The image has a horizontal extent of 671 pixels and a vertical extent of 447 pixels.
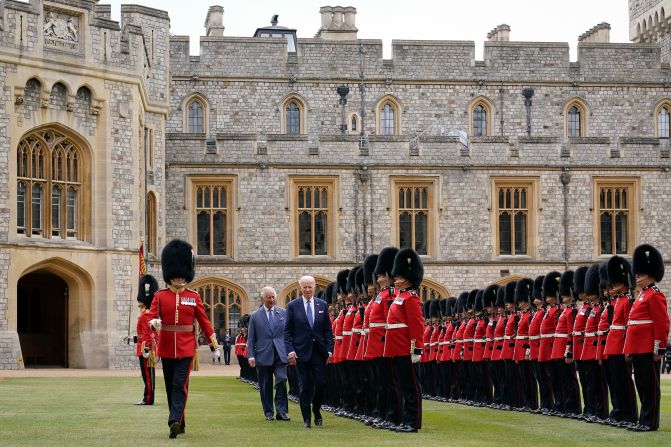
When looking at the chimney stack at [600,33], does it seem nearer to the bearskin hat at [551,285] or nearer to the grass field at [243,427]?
the grass field at [243,427]

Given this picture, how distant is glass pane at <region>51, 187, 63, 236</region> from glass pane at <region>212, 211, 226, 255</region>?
6.76 m

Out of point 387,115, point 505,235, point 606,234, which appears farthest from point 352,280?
point 387,115

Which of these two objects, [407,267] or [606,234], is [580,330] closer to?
[407,267]

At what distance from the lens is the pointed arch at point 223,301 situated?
35531mm

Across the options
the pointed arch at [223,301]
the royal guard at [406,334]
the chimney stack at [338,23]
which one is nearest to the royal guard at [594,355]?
the royal guard at [406,334]

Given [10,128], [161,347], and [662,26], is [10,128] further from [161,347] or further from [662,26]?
[662,26]

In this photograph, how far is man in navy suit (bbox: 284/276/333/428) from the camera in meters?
13.9

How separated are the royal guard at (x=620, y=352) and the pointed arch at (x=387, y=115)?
1022 inches

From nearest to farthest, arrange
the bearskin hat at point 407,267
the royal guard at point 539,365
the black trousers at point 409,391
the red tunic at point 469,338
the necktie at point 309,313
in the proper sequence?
the black trousers at point 409,391
the bearskin hat at point 407,267
the necktie at point 309,313
the royal guard at point 539,365
the red tunic at point 469,338

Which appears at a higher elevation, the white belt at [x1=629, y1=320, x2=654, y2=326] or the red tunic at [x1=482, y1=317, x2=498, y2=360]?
the white belt at [x1=629, y1=320, x2=654, y2=326]

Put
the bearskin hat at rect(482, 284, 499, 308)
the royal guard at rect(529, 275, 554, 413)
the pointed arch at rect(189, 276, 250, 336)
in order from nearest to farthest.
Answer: the royal guard at rect(529, 275, 554, 413) < the bearskin hat at rect(482, 284, 499, 308) < the pointed arch at rect(189, 276, 250, 336)

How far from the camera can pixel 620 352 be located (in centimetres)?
1320

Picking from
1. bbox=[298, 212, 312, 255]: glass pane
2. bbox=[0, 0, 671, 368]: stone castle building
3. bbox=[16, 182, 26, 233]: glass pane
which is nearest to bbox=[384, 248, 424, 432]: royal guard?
bbox=[0, 0, 671, 368]: stone castle building

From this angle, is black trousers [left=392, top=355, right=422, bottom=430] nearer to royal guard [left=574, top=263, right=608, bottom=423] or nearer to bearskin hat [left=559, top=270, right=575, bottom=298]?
royal guard [left=574, top=263, right=608, bottom=423]
